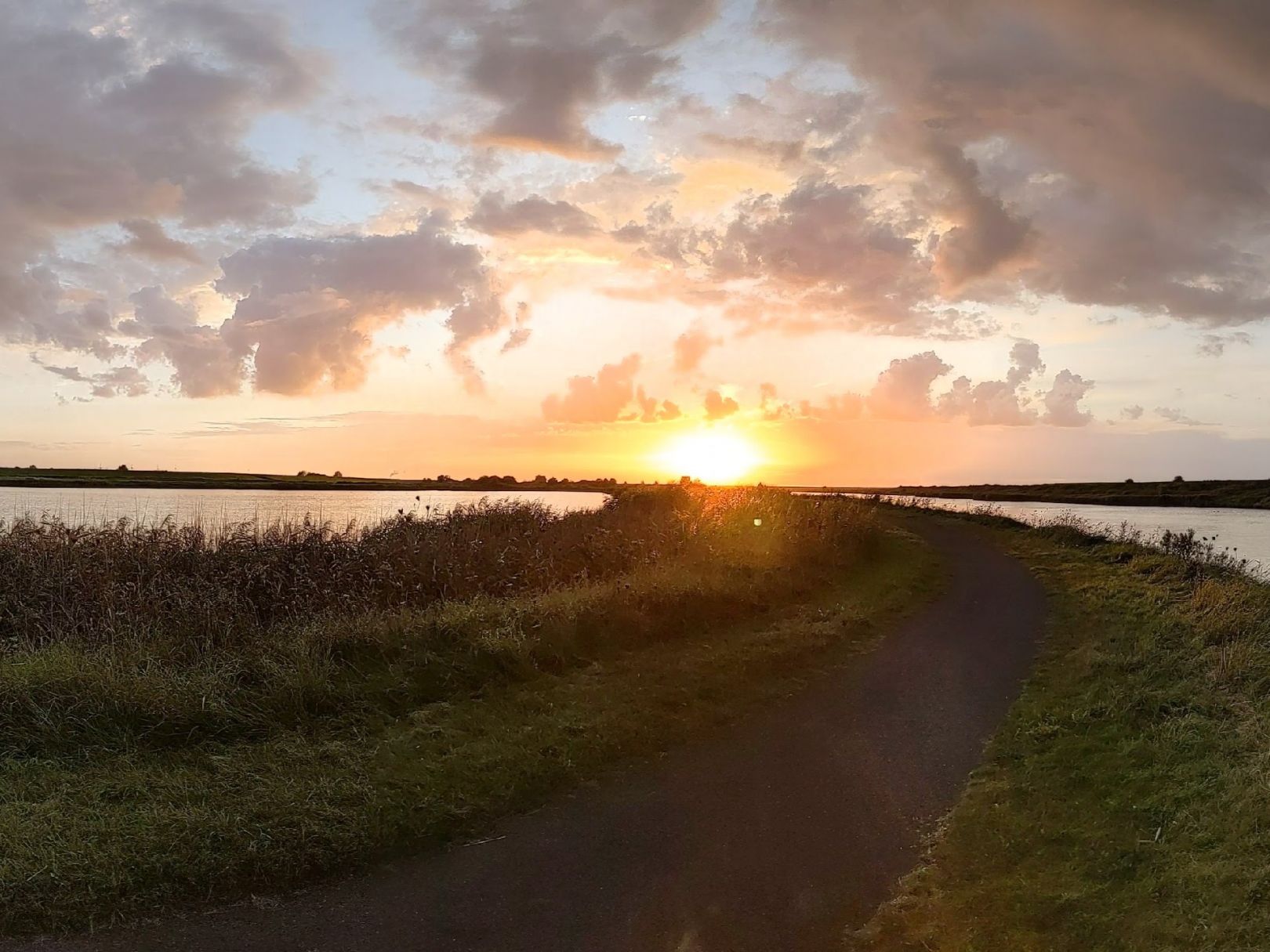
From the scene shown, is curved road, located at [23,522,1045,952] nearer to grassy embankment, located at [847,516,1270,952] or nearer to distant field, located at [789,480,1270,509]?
grassy embankment, located at [847,516,1270,952]

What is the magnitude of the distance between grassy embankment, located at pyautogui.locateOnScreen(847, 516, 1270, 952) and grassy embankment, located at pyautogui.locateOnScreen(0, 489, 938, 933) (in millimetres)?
3764

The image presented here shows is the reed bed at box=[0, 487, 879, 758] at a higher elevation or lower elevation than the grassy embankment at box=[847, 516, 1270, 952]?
higher

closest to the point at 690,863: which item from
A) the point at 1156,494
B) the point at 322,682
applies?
the point at 322,682

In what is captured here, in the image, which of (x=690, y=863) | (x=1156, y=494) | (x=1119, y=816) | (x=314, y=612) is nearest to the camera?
(x=690, y=863)

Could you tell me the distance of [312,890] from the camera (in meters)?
6.77

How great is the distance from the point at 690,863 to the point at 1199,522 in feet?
237

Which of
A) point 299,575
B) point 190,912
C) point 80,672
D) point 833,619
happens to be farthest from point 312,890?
point 833,619

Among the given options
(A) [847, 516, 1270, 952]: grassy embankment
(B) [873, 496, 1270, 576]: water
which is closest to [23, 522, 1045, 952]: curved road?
(A) [847, 516, 1270, 952]: grassy embankment

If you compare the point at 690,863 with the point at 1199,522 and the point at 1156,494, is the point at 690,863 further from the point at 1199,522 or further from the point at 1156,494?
the point at 1156,494

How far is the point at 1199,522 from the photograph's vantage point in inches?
2547

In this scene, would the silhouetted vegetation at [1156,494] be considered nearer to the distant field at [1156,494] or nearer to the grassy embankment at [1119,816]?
the distant field at [1156,494]

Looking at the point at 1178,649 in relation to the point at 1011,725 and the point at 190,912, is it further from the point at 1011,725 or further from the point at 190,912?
the point at 190,912

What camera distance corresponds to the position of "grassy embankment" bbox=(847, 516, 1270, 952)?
634 cm

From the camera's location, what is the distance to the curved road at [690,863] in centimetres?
615
